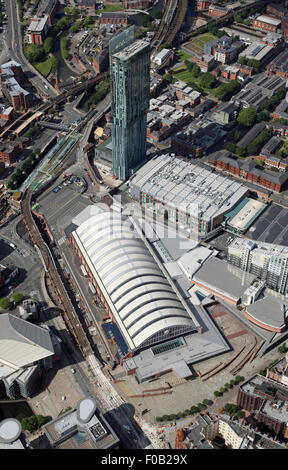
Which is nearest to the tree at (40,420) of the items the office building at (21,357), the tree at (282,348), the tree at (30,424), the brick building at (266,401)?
the tree at (30,424)

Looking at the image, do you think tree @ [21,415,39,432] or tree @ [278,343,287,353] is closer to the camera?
tree @ [21,415,39,432]

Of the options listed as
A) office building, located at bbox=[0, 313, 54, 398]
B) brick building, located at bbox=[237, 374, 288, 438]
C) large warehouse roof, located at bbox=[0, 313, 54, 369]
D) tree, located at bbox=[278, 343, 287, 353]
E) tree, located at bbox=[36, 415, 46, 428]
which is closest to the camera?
brick building, located at bbox=[237, 374, 288, 438]

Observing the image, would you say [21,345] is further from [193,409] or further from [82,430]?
[193,409]

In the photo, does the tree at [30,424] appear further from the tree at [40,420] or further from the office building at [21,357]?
the office building at [21,357]

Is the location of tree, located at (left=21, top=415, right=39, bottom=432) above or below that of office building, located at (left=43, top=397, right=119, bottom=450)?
below

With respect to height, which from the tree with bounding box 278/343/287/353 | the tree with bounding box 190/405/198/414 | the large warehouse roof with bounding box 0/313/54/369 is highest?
the large warehouse roof with bounding box 0/313/54/369

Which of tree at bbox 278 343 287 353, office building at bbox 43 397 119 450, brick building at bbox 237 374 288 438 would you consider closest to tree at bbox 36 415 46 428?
office building at bbox 43 397 119 450

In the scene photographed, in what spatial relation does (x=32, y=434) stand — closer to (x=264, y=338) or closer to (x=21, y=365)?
(x=21, y=365)

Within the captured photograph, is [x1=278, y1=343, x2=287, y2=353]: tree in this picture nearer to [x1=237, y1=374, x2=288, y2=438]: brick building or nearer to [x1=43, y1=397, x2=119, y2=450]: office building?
[x1=237, y1=374, x2=288, y2=438]: brick building

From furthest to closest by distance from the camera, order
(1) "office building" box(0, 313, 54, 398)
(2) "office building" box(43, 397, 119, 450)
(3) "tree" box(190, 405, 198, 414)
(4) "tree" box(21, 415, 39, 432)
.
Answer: (1) "office building" box(0, 313, 54, 398) → (3) "tree" box(190, 405, 198, 414) → (4) "tree" box(21, 415, 39, 432) → (2) "office building" box(43, 397, 119, 450)
